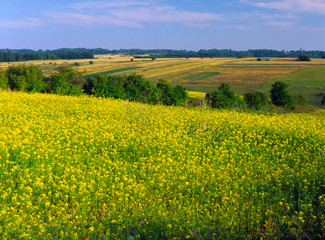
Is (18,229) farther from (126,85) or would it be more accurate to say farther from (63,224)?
(126,85)

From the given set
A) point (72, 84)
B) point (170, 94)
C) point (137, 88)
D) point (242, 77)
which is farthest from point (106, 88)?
point (242, 77)

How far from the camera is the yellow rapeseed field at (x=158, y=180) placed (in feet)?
16.7

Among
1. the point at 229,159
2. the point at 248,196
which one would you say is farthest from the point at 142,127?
the point at 248,196

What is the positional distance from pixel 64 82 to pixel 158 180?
97.2 feet

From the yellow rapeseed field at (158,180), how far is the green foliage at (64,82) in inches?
800

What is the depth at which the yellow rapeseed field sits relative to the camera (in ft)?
16.7

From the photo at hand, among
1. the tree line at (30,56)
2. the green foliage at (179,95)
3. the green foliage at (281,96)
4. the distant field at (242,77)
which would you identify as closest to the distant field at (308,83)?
the distant field at (242,77)

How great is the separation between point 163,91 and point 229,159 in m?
45.0

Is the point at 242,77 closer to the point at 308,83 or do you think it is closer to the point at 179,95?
the point at 308,83

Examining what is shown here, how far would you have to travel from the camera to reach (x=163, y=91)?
5334 cm

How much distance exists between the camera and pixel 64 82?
1335 inches

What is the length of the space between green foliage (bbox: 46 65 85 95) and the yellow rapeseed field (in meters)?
20.3

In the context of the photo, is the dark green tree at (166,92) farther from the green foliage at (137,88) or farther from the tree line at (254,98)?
the green foliage at (137,88)

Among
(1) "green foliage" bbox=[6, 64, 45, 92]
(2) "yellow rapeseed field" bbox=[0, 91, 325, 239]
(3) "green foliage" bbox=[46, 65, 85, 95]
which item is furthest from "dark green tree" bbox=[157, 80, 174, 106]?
(2) "yellow rapeseed field" bbox=[0, 91, 325, 239]
